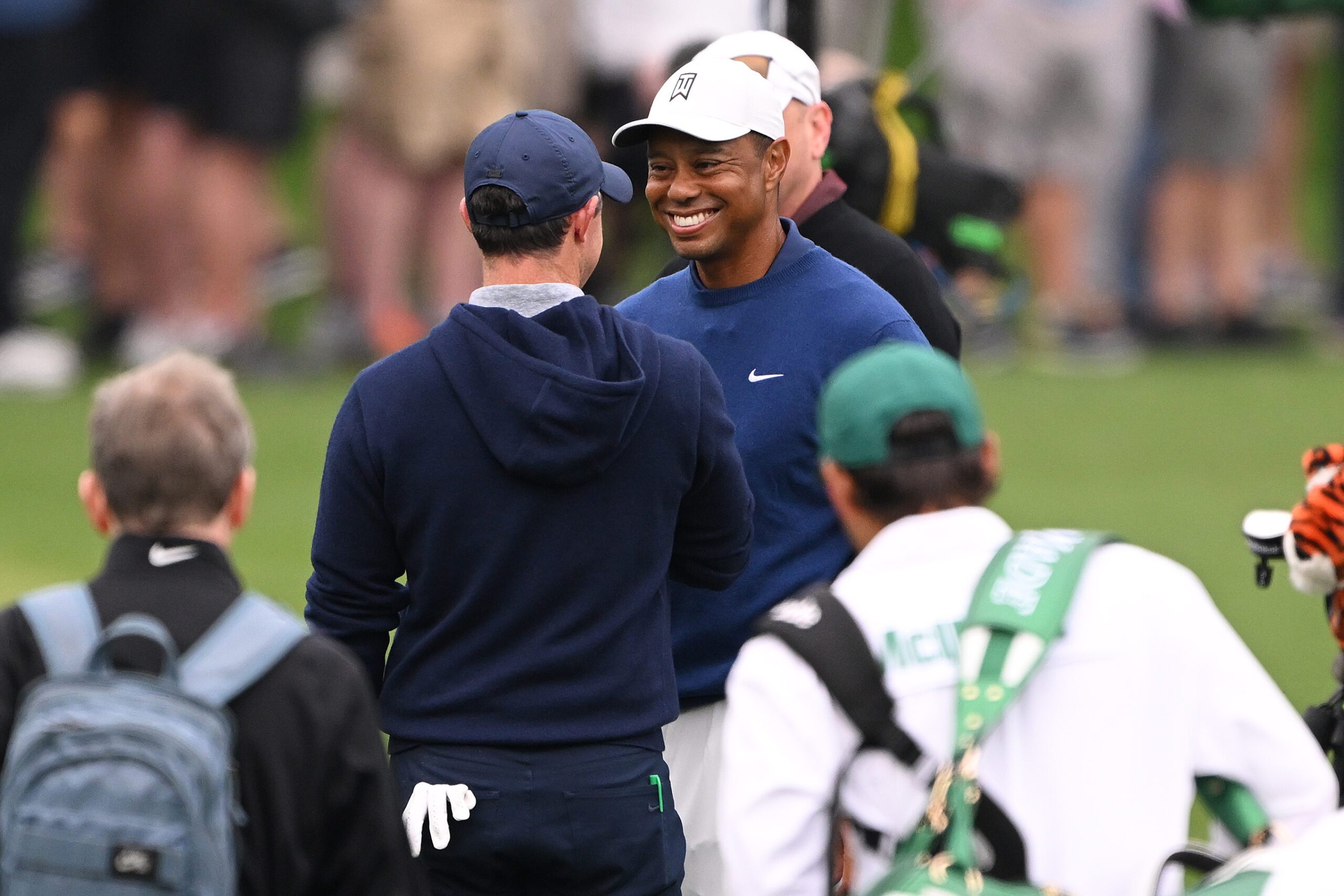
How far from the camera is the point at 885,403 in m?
2.94

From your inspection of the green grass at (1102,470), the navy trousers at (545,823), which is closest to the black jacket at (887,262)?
the navy trousers at (545,823)

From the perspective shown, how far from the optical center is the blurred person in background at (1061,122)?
1491 cm

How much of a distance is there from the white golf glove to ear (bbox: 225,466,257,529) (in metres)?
0.76

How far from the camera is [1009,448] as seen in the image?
11656 millimetres

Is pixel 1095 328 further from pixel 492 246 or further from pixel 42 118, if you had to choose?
pixel 492 246

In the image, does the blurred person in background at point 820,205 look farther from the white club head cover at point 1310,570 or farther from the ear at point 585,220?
the ear at point 585,220

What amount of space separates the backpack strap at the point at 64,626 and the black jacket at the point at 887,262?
2216mm

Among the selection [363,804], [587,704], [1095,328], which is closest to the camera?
[363,804]

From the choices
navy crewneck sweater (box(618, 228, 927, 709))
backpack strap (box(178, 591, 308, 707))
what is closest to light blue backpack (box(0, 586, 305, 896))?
backpack strap (box(178, 591, 308, 707))

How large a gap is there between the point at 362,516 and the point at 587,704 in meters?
0.51

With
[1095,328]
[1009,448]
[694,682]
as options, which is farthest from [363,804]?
[1095,328]

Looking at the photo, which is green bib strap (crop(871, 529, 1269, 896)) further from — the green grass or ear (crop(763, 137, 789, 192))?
the green grass

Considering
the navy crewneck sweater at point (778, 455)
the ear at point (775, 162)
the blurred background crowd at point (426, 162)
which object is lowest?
the blurred background crowd at point (426, 162)

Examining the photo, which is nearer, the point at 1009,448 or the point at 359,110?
the point at 1009,448
